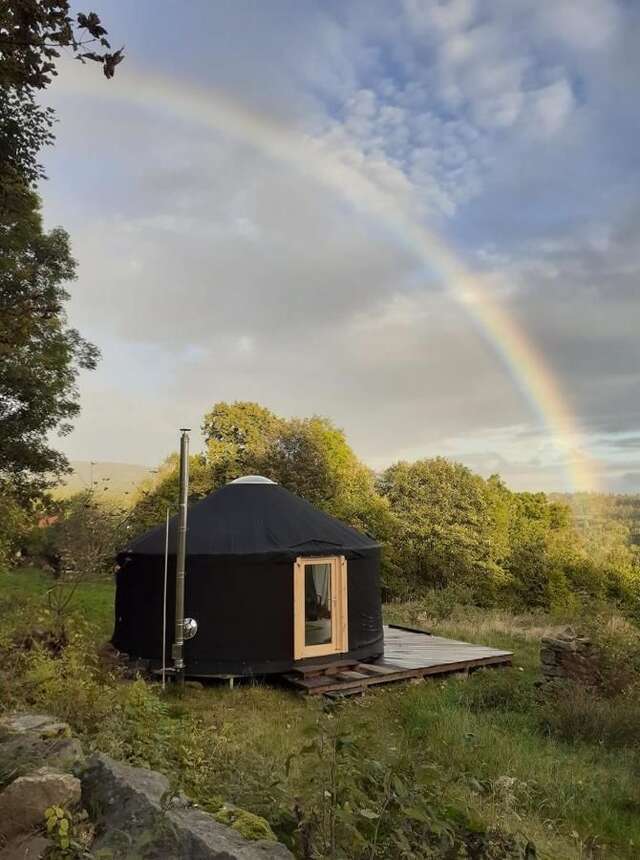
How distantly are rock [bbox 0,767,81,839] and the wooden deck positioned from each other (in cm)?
539

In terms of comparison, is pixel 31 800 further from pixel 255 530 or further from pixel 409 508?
pixel 409 508

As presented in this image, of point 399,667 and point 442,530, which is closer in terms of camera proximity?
point 399,667

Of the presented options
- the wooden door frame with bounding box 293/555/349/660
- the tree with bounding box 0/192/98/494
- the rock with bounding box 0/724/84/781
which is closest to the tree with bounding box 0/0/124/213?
the rock with bounding box 0/724/84/781

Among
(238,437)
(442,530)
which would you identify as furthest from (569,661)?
(238,437)

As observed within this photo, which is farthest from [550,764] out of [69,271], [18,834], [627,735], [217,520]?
[69,271]

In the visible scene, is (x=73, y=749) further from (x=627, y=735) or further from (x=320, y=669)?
(x=320, y=669)

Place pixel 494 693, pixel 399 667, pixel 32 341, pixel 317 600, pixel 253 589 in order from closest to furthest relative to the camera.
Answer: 1. pixel 494 693
2. pixel 253 589
3. pixel 399 667
4. pixel 317 600
5. pixel 32 341

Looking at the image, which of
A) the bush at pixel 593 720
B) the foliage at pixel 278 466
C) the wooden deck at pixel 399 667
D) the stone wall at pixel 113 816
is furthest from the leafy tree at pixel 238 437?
the stone wall at pixel 113 816

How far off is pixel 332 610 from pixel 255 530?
5.40 ft

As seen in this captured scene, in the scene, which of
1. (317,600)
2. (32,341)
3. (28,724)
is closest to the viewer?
(28,724)

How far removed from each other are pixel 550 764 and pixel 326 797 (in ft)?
11.0

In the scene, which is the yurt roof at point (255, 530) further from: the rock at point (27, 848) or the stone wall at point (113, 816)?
the rock at point (27, 848)

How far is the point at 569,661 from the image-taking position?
7.65 metres

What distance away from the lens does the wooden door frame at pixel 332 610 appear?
8734 millimetres
